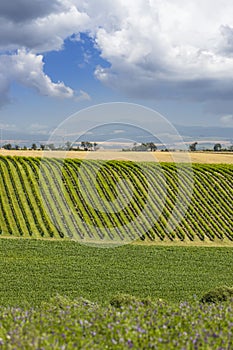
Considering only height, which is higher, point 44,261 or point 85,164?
point 85,164

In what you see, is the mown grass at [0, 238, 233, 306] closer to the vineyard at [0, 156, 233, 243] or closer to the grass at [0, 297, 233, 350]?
the vineyard at [0, 156, 233, 243]

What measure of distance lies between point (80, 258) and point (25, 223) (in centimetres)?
842

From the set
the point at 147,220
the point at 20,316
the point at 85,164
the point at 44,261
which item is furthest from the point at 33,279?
the point at 85,164

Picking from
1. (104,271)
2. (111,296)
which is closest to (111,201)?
(104,271)

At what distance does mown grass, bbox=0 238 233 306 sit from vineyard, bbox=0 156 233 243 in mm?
3722

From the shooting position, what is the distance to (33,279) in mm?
16547

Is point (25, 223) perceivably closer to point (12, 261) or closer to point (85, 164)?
point (12, 261)

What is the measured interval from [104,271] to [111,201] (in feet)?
53.2

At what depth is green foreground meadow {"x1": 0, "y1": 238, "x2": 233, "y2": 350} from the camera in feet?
16.4

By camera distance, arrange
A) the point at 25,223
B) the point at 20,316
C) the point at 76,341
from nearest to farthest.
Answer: the point at 76,341 < the point at 20,316 < the point at 25,223

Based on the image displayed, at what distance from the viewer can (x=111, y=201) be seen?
3425 cm

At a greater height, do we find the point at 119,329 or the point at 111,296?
the point at 119,329

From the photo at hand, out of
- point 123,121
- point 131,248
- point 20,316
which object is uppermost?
point 123,121

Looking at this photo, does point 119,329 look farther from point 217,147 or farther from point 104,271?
point 217,147
